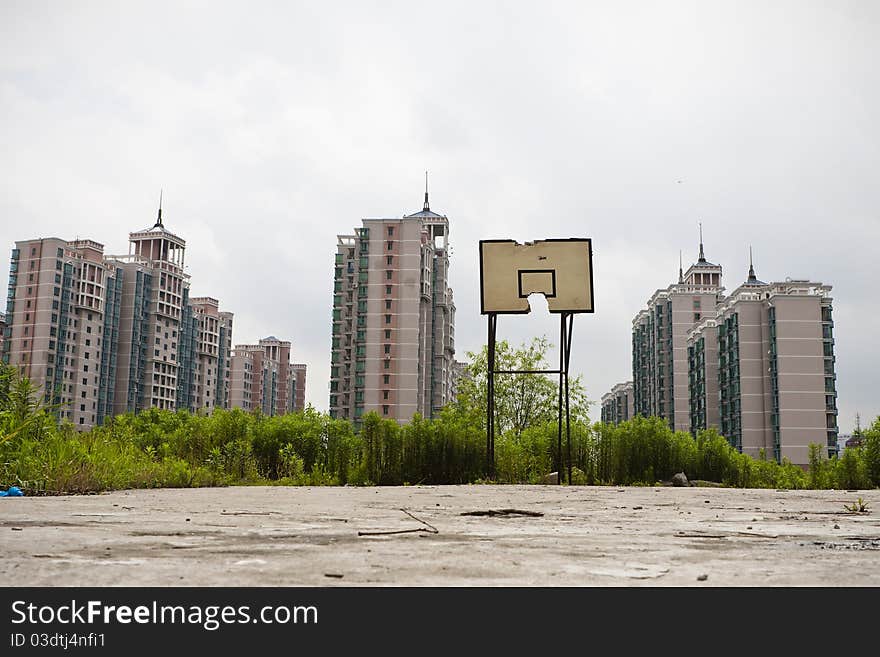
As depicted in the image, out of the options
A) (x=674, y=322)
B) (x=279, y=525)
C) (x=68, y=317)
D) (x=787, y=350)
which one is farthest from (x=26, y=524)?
(x=674, y=322)

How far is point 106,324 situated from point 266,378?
132ft

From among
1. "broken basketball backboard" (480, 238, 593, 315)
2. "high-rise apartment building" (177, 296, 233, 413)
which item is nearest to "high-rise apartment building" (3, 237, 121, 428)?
"high-rise apartment building" (177, 296, 233, 413)

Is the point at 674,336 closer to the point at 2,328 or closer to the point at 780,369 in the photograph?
the point at 780,369

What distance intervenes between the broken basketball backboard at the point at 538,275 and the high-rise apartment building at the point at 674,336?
7167cm

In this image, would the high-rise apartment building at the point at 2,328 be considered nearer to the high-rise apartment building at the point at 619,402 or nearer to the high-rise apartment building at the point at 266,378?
the high-rise apartment building at the point at 266,378

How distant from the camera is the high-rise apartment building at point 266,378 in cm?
10456

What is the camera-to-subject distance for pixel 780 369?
192 feet

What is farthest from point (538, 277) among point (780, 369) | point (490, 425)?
point (780, 369)

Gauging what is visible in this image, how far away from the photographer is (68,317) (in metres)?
68.6

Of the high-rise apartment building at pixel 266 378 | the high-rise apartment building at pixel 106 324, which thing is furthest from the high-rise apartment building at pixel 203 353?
the high-rise apartment building at pixel 266 378

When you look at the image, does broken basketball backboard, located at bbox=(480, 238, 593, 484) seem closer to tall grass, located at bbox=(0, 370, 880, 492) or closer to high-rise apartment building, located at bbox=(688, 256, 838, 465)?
tall grass, located at bbox=(0, 370, 880, 492)

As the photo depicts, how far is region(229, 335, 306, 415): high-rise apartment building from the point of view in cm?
10456

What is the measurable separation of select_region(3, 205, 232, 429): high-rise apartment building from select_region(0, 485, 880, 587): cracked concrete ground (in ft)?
210
